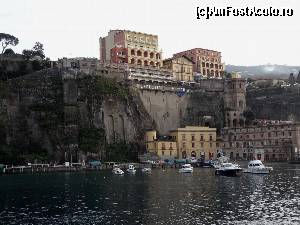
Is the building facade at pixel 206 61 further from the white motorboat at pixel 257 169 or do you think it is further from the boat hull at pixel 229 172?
the boat hull at pixel 229 172

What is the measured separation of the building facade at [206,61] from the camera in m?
163

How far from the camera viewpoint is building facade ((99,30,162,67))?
14325cm

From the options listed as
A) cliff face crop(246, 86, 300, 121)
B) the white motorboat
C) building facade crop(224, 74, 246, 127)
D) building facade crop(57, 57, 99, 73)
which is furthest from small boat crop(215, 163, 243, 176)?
cliff face crop(246, 86, 300, 121)

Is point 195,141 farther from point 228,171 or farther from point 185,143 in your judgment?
point 228,171

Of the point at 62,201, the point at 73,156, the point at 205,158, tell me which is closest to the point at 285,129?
the point at 205,158

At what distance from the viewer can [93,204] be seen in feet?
156

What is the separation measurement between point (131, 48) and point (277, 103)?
49.4 metres

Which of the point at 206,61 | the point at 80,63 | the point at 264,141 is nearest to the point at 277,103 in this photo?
the point at 206,61

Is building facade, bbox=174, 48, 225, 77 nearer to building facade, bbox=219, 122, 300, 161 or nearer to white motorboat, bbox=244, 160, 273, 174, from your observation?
building facade, bbox=219, 122, 300, 161

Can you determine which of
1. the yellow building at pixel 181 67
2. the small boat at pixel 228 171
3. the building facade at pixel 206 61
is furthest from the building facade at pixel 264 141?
the small boat at pixel 228 171

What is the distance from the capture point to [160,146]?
403 ft

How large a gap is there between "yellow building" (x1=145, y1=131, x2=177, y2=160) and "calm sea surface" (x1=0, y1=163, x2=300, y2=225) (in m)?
56.6

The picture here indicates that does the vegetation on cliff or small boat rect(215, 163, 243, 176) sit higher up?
the vegetation on cliff

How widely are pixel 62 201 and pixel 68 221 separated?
478 inches
